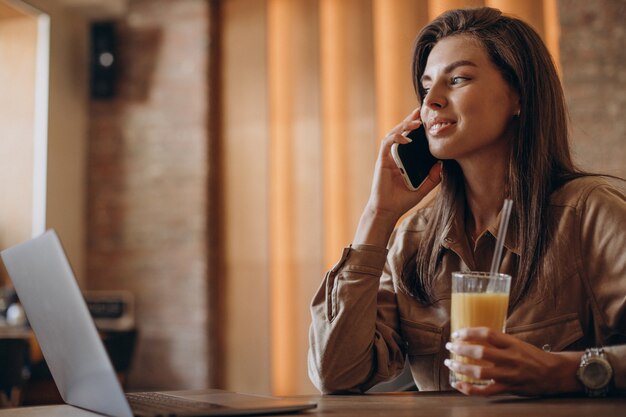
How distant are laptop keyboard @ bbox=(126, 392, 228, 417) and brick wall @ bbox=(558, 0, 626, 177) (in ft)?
10.7

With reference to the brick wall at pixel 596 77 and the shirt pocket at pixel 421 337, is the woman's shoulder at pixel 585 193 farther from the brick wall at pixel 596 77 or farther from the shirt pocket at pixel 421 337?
the brick wall at pixel 596 77

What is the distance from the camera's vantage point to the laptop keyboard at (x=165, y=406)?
823 millimetres

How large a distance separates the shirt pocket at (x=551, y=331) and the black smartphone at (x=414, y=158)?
1.28 ft

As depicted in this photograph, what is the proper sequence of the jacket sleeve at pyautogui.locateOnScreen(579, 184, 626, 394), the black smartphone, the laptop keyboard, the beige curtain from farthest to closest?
the beige curtain, the black smartphone, the jacket sleeve at pyautogui.locateOnScreen(579, 184, 626, 394), the laptop keyboard

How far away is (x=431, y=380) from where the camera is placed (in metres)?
1.46

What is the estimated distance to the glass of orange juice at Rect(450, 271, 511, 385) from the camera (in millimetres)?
1050

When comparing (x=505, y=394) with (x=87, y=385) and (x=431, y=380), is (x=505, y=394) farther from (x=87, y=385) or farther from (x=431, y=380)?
(x=87, y=385)

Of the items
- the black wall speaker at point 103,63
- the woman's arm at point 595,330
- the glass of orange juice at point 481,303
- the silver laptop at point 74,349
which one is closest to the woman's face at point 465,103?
the woman's arm at point 595,330

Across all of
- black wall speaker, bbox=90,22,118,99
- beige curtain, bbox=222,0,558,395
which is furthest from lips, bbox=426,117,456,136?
black wall speaker, bbox=90,22,118,99

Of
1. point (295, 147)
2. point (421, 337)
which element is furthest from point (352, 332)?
point (295, 147)

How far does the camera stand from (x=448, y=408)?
3.14 feet

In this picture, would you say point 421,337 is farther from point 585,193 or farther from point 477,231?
point 585,193

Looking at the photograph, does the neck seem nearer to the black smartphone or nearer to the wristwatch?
the black smartphone

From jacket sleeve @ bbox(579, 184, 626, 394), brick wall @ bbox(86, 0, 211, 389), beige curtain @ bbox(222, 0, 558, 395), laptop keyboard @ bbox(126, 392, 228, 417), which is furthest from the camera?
brick wall @ bbox(86, 0, 211, 389)
